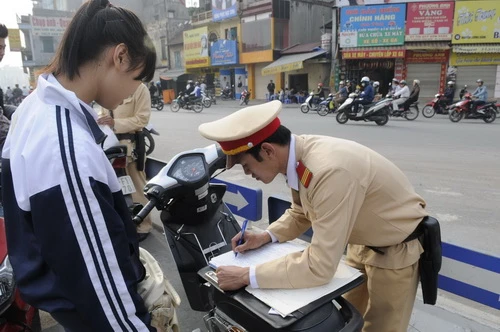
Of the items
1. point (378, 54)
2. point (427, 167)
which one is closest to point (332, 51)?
point (378, 54)

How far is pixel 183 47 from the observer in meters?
31.0

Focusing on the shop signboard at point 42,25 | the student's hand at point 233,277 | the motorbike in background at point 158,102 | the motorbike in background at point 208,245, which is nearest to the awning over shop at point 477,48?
the motorbike in background at point 158,102

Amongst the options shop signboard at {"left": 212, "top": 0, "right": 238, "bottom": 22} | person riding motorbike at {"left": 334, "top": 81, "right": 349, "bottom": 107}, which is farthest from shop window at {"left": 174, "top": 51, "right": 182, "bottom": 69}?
person riding motorbike at {"left": 334, "top": 81, "right": 349, "bottom": 107}

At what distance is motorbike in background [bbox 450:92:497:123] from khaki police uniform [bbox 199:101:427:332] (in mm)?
11672

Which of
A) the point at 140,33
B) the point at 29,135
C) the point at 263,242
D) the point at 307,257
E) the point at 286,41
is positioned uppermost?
the point at 286,41

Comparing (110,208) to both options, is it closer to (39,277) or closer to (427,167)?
(39,277)

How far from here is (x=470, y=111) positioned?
11.7 metres

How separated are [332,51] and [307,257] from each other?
21.2 metres

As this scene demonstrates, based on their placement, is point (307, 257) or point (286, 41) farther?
point (286, 41)

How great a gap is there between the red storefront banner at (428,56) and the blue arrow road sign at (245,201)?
18.7 m

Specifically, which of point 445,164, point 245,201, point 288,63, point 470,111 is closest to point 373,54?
point 288,63

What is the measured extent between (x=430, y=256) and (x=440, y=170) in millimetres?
4831

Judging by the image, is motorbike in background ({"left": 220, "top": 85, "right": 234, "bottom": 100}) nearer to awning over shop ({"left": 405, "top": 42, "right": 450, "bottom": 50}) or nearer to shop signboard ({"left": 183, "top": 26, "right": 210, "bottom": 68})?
shop signboard ({"left": 183, "top": 26, "right": 210, "bottom": 68})

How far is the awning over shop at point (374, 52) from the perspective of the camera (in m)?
18.6
